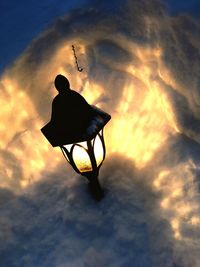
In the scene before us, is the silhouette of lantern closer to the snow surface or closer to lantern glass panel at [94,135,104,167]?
lantern glass panel at [94,135,104,167]

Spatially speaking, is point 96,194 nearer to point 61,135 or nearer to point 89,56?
point 61,135

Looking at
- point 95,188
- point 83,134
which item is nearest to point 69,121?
point 83,134

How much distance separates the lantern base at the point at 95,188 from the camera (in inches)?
114

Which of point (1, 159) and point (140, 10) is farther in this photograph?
point (1, 159)

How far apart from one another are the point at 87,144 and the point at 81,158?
0.48 feet

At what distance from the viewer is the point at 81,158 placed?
2.67 metres

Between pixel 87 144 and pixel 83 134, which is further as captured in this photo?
pixel 87 144

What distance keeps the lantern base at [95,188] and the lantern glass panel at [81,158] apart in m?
0.14

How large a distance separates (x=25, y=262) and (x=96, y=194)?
79cm

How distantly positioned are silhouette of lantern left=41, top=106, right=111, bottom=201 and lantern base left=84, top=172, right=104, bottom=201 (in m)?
0.02

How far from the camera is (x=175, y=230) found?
271 cm

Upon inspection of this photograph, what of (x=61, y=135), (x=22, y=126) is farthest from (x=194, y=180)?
(x=22, y=126)

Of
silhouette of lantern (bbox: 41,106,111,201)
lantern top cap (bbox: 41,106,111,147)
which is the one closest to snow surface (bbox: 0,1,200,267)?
silhouette of lantern (bbox: 41,106,111,201)

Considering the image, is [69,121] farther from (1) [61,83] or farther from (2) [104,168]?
(2) [104,168]
